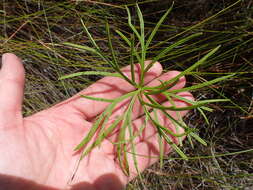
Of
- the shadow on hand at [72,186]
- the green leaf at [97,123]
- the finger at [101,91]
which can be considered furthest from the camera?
the finger at [101,91]

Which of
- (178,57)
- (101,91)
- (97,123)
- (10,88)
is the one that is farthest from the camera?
(178,57)

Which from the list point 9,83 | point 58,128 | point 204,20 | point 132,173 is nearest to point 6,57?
point 9,83

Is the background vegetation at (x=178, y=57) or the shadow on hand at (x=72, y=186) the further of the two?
the background vegetation at (x=178, y=57)

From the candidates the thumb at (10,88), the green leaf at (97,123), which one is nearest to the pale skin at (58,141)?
the thumb at (10,88)

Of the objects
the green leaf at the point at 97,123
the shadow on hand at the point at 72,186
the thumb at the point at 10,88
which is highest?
the thumb at the point at 10,88

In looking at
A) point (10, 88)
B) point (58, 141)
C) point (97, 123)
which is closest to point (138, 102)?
point (97, 123)

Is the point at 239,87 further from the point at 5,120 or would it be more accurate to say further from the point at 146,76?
the point at 5,120

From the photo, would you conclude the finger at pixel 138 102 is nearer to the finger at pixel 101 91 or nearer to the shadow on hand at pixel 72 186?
the finger at pixel 101 91

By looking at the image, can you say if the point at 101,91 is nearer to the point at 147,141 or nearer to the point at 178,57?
the point at 147,141

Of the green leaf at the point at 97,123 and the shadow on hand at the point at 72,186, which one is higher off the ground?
the green leaf at the point at 97,123
